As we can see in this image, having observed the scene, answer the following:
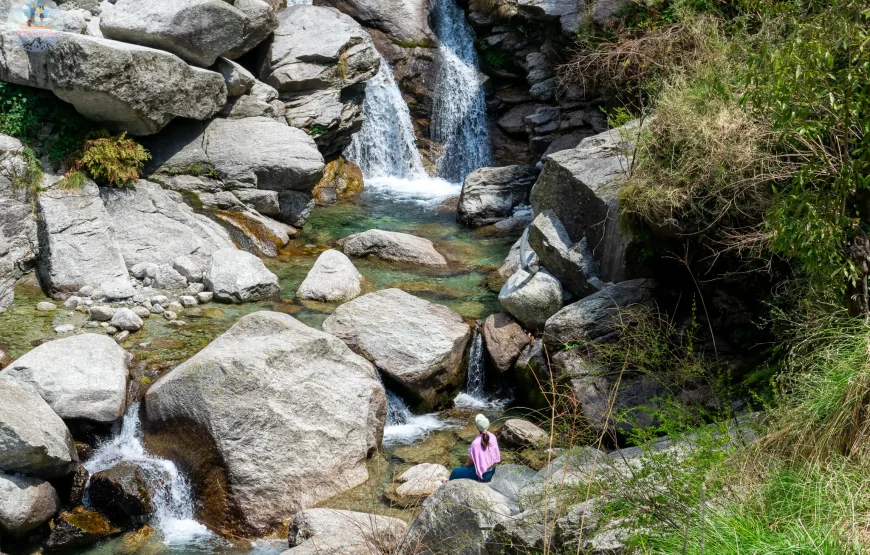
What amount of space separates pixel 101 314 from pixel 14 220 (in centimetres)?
216

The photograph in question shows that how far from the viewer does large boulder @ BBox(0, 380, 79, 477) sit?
7.62 meters

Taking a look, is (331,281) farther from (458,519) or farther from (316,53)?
(458,519)

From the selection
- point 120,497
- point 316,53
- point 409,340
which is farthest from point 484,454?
point 316,53

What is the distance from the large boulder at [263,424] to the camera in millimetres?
8227

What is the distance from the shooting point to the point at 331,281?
12.0 metres

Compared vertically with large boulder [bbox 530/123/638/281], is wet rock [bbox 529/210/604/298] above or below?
below

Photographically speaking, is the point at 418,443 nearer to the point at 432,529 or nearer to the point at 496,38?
the point at 432,529

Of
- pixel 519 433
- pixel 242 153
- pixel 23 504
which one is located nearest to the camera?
pixel 23 504

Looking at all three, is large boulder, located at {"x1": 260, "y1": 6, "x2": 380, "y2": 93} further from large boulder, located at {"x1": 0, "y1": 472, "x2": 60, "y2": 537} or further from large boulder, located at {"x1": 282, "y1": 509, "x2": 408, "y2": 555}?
large boulder, located at {"x1": 282, "y1": 509, "x2": 408, "y2": 555}

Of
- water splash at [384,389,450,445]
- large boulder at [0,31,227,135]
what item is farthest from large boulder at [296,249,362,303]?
large boulder at [0,31,227,135]

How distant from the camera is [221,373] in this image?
8492 mm

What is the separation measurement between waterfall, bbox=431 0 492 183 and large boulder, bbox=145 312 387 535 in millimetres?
9848

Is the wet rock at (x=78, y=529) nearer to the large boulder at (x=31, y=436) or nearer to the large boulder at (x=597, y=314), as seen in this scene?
the large boulder at (x=31, y=436)

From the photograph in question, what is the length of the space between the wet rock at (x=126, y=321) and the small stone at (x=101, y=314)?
140mm
